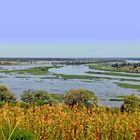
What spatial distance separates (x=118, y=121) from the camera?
673cm

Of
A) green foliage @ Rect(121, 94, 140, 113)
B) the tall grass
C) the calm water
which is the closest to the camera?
the tall grass

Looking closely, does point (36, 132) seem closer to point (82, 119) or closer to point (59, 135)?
point (59, 135)

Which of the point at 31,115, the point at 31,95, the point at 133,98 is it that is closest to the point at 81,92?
the point at 133,98

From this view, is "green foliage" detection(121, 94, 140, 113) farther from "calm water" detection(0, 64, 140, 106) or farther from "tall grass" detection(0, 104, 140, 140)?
"calm water" detection(0, 64, 140, 106)

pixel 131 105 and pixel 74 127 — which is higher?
pixel 74 127

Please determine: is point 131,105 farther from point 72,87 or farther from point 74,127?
point 72,87

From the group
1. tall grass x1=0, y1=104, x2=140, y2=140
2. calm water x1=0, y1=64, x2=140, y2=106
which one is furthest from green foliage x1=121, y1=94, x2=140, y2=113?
calm water x1=0, y1=64, x2=140, y2=106

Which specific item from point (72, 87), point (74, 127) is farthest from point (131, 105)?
point (72, 87)

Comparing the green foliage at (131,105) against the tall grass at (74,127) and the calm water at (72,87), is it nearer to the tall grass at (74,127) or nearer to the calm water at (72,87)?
the tall grass at (74,127)

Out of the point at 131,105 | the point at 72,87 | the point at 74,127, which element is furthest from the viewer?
the point at 72,87

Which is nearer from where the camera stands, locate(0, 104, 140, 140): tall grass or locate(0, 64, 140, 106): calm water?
locate(0, 104, 140, 140): tall grass

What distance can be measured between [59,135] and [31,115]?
109 cm

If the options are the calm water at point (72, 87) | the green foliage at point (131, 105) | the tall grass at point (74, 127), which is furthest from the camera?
the calm water at point (72, 87)

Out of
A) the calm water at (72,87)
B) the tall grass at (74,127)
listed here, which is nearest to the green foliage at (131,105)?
the tall grass at (74,127)
